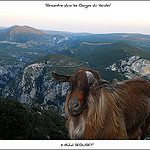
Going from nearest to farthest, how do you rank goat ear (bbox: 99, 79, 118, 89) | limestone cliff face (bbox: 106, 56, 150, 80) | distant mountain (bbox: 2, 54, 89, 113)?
1. goat ear (bbox: 99, 79, 118, 89)
2. distant mountain (bbox: 2, 54, 89, 113)
3. limestone cliff face (bbox: 106, 56, 150, 80)

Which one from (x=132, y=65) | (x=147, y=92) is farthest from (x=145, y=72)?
(x=147, y=92)

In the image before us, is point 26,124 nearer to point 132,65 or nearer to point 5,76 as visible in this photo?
point 132,65

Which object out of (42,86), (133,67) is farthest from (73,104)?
(133,67)

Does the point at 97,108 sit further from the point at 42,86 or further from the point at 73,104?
the point at 42,86

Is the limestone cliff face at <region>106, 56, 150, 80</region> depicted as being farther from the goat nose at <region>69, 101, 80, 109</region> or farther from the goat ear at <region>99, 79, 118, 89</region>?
the goat nose at <region>69, 101, 80, 109</region>

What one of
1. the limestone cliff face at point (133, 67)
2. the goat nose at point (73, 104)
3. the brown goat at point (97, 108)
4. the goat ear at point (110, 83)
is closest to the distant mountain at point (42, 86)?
the limestone cliff face at point (133, 67)

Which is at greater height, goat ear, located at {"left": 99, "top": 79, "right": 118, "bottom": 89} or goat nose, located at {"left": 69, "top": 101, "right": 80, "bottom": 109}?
goat ear, located at {"left": 99, "top": 79, "right": 118, "bottom": 89}

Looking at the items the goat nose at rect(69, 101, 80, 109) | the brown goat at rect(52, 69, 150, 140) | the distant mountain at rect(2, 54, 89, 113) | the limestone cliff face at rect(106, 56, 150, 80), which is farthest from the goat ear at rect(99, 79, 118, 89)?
the limestone cliff face at rect(106, 56, 150, 80)
